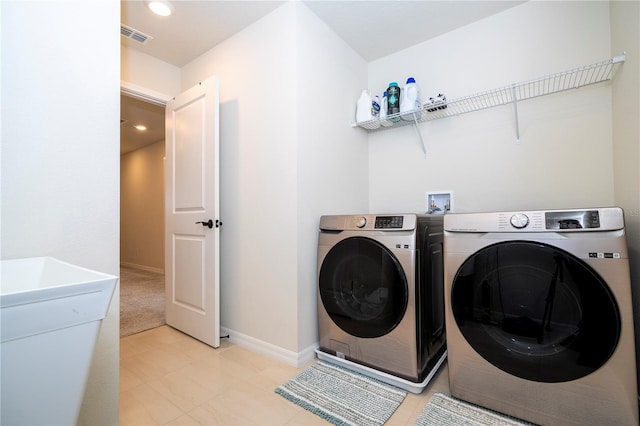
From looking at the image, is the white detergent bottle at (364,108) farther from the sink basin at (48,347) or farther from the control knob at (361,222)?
the sink basin at (48,347)

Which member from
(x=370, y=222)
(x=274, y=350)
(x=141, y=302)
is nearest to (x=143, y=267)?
(x=141, y=302)

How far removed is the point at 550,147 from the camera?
177 cm

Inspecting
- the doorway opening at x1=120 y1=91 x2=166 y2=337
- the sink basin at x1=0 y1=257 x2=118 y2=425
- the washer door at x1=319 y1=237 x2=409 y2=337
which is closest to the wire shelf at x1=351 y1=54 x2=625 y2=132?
the washer door at x1=319 y1=237 x2=409 y2=337

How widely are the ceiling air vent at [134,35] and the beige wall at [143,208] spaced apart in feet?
9.94

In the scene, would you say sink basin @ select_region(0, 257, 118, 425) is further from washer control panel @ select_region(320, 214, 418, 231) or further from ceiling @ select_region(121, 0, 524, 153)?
ceiling @ select_region(121, 0, 524, 153)

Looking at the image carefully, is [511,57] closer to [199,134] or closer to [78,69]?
[199,134]

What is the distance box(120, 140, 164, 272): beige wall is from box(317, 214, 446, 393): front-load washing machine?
4.10 metres

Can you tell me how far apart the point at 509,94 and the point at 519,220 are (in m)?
1.08

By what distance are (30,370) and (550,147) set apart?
7.90 ft

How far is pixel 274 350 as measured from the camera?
6.06ft

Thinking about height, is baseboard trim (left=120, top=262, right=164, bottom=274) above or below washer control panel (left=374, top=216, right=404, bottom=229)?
below

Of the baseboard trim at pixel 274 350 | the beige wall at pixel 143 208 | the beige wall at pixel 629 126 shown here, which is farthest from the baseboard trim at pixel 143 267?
the beige wall at pixel 629 126

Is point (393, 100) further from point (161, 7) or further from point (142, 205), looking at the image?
point (142, 205)

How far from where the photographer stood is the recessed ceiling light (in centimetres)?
181
